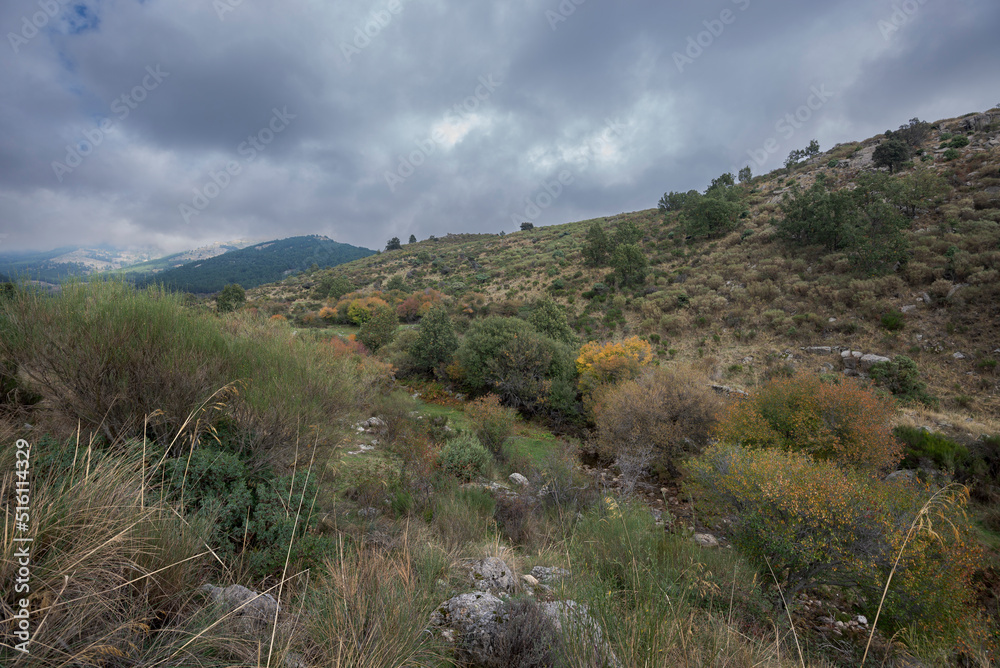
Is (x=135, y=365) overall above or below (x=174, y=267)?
below

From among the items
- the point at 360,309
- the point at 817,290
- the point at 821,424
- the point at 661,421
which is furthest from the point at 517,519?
the point at 360,309

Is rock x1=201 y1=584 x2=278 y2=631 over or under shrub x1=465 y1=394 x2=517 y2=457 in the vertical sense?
over

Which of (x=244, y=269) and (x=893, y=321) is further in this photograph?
(x=244, y=269)

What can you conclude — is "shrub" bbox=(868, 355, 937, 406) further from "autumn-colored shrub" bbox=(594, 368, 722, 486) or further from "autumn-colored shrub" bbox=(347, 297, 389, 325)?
"autumn-colored shrub" bbox=(347, 297, 389, 325)

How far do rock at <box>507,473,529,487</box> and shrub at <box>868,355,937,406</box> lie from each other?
48.8 feet

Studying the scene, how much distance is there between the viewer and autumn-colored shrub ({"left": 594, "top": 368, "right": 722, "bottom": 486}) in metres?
11.5

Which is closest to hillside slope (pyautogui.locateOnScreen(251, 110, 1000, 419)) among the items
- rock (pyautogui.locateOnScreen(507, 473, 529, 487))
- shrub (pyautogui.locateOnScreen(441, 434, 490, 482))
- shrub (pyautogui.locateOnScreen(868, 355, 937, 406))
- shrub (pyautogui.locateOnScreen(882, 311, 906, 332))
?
shrub (pyautogui.locateOnScreen(882, 311, 906, 332))

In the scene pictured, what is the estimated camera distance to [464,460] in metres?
9.38

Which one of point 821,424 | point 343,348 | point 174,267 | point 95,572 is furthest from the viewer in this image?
point 174,267

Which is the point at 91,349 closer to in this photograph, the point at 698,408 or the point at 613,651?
the point at 613,651

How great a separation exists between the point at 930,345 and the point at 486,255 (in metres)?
47.5

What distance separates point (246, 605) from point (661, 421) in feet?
38.6

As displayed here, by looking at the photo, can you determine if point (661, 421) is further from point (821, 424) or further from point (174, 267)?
point (174, 267)

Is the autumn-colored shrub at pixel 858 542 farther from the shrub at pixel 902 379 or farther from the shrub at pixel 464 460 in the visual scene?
the shrub at pixel 902 379
